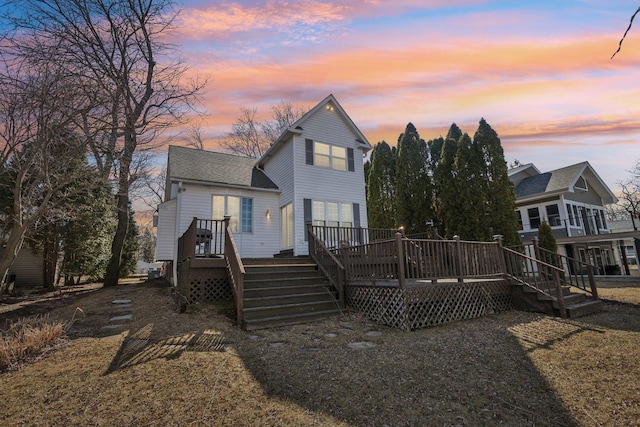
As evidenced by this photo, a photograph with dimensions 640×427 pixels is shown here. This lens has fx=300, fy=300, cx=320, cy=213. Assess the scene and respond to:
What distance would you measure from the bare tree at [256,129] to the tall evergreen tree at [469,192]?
15967 millimetres

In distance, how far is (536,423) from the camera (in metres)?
2.95

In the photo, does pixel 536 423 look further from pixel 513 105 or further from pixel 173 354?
pixel 513 105

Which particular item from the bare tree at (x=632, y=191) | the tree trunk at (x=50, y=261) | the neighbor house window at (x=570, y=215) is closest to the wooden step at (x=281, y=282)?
the tree trunk at (x=50, y=261)

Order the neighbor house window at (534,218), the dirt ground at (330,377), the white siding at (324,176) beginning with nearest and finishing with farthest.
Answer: the dirt ground at (330,377) < the white siding at (324,176) < the neighbor house window at (534,218)

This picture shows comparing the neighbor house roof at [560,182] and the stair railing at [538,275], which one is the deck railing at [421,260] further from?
the neighbor house roof at [560,182]

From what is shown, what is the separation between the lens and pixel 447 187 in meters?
17.3

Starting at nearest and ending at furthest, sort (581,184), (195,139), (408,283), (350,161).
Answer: (408,283), (350,161), (581,184), (195,139)

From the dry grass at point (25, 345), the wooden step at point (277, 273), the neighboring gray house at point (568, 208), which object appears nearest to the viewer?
the dry grass at point (25, 345)

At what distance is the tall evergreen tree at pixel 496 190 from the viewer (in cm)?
1538

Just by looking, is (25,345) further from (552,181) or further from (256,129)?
(552,181)

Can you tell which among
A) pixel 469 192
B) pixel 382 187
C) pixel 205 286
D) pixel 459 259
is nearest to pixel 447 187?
pixel 469 192

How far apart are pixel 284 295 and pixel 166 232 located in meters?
7.23

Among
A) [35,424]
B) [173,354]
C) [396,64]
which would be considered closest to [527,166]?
[396,64]

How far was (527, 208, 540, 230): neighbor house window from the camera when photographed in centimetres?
2077
